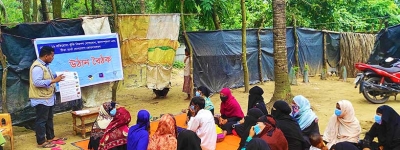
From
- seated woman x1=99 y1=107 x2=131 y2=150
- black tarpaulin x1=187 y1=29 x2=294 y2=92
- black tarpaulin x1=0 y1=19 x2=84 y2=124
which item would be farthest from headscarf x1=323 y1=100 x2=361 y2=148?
black tarpaulin x1=0 y1=19 x2=84 y2=124

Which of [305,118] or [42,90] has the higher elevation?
[42,90]

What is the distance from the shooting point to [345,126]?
482 cm

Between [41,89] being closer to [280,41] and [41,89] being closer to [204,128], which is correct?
[204,128]

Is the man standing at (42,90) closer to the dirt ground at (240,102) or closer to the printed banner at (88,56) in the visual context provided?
the dirt ground at (240,102)

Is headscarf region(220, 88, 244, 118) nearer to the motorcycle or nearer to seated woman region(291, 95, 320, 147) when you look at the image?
seated woman region(291, 95, 320, 147)

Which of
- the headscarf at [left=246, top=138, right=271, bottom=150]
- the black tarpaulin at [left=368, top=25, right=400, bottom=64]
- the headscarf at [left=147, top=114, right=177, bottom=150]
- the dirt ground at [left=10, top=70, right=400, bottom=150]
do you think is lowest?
the dirt ground at [left=10, top=70, right=400, bottom=150]

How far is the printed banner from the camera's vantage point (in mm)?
6160

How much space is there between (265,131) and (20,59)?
167 inches

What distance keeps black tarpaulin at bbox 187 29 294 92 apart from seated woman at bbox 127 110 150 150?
16.1ft

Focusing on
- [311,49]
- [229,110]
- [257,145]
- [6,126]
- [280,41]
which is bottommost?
[229,110]

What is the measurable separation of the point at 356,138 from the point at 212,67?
512 centimetres

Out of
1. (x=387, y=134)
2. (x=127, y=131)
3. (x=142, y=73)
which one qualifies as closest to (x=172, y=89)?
(x=142, y=73)

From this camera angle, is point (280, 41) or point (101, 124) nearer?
point (101, 124)

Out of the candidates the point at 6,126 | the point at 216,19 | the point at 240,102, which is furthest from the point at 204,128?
the point at 216,19
